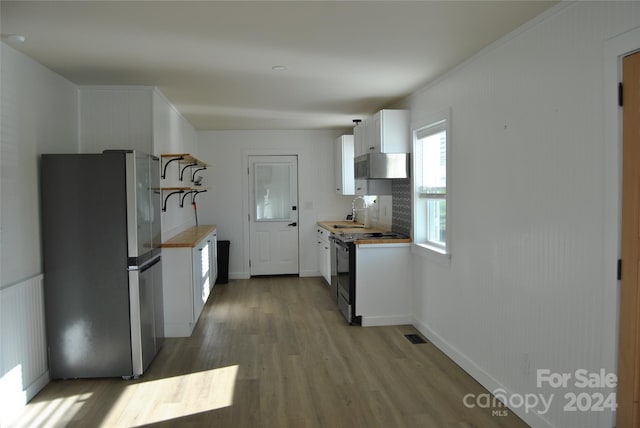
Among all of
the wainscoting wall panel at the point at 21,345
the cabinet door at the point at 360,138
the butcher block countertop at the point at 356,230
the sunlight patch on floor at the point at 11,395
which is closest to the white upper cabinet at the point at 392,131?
the cabinet door at the point at 360,138

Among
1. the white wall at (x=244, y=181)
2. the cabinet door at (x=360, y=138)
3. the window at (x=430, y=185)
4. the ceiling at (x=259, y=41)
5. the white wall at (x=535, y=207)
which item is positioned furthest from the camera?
the white wall at (x=244, y=181)

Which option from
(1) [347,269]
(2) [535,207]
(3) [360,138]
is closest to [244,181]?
(3) [360,138]

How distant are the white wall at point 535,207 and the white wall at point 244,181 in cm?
392

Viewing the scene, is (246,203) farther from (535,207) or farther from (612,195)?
(612,195)

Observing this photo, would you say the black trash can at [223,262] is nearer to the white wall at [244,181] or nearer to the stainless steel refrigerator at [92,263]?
the white wall at [244,181]

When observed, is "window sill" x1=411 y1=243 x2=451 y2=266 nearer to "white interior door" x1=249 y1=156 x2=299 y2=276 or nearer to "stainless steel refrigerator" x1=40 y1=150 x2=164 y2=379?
"stainless steel refrigerator" x1=40 y1=150 x2=164 y2=379

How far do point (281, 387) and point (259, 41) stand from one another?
2.45 m

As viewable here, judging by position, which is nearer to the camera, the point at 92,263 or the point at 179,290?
the point at 92,263

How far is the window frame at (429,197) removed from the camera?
405 centimetres

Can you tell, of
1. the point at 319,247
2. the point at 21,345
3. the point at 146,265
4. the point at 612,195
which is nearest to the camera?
the point at 612,195

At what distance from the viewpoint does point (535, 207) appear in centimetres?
277

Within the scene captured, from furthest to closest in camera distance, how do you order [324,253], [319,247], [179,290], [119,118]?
1. [319,247]
2. [324,253]
3. [179,290]
4. [119,118]

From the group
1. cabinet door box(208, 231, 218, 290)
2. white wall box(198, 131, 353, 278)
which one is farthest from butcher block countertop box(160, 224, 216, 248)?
white wall box(198, 131, 353, 278)

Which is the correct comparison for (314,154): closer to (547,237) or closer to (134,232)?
(134,232)
